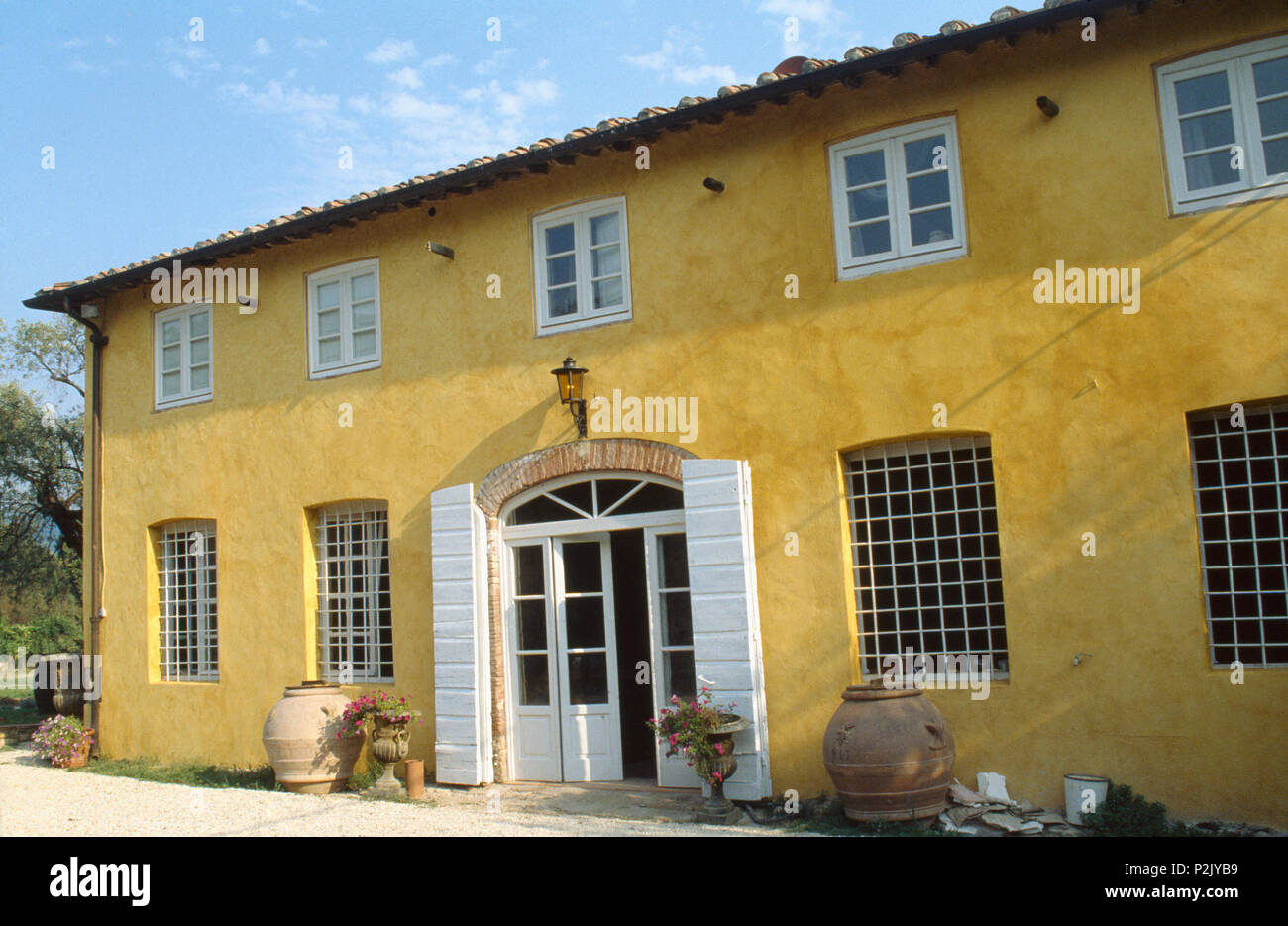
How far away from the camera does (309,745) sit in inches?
400

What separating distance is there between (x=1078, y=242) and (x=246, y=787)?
8859mm

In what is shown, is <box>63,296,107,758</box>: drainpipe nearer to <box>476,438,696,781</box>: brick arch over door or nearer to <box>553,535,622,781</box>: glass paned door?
<box>476,438,696,781</box>: brick arch over door

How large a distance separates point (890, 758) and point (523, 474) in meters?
4.14

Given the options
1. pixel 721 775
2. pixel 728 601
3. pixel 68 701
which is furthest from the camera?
pixel 68 701

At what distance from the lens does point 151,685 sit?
40.5ft

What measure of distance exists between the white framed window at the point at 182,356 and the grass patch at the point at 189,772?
4.03 meters

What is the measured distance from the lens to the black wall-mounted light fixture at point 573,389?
9445 millimetres

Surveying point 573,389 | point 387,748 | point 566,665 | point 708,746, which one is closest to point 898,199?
point 573,389

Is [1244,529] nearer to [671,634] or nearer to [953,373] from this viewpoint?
[953,373]

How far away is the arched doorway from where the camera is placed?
361 inches

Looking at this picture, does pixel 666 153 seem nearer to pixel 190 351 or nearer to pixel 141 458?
pixel 190 351

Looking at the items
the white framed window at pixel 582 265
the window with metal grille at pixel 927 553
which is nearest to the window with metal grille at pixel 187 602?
the white framed window at pixel 582 265

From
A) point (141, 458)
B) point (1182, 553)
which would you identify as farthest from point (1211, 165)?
point (141, 458)

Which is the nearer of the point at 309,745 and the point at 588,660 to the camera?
the point at 588,660
